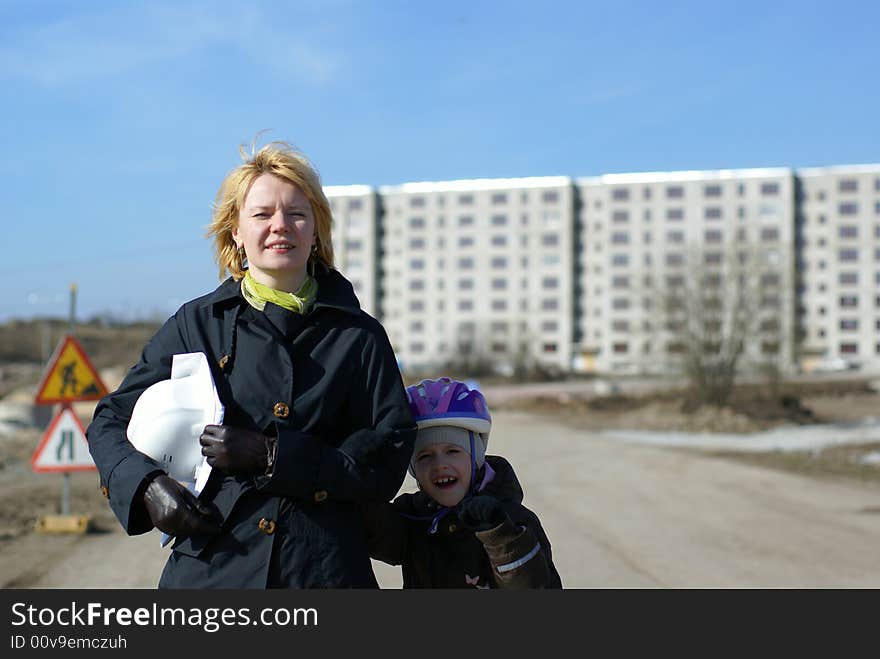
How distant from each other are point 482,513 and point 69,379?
26.1 ft

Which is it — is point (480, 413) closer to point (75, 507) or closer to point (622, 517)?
point (622, 517)

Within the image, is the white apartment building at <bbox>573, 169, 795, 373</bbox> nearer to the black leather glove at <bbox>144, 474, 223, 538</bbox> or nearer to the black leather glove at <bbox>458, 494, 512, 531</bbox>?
the black leather glove at <bbox>458, 494, 512, 531</bbox>

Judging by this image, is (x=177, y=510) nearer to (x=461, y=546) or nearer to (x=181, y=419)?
(x=181, y=419)

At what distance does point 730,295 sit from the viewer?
105ft

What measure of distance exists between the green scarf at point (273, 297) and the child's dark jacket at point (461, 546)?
62 cm

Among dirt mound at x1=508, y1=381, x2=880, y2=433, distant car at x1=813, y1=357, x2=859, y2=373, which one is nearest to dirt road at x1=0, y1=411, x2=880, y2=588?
dirt mound at x1=508, y1=381, x2=880, y2=433

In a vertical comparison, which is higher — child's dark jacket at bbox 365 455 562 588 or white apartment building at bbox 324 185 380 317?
white apartment building at bbox 324 185 380 317

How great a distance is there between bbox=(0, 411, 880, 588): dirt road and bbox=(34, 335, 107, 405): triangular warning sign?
4.45 feet

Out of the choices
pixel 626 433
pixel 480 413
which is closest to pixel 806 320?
pixel 626 433

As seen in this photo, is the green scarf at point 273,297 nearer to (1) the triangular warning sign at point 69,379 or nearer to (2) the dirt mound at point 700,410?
(1) the triangular warning sign at point 69,379

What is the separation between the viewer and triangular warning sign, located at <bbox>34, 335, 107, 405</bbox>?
31.9 feet

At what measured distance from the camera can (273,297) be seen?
266cm

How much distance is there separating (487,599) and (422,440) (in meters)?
0.59

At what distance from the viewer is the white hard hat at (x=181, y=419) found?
99.0 inches
